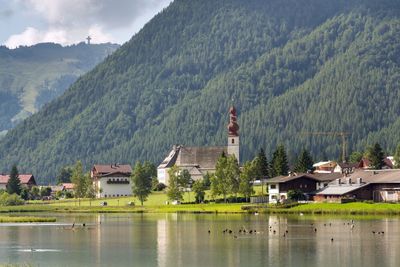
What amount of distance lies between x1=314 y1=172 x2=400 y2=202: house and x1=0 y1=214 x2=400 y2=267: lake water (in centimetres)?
3156

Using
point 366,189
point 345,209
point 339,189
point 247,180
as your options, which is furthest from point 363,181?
point 345,209

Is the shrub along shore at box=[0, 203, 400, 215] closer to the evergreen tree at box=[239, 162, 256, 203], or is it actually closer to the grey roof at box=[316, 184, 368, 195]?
the evergreen tree at box=[239, 162, 256, 203]

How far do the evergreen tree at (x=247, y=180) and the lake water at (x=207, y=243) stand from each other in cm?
4124

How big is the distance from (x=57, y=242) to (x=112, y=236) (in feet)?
29.7

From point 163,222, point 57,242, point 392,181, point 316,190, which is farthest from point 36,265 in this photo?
point 316,190

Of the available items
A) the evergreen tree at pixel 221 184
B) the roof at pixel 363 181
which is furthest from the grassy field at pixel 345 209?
the evergreen tree at pixel 221 184

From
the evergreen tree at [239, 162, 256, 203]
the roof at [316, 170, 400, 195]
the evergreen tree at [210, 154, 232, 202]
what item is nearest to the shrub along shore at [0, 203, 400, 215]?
the evergreen tree at [210, 154, 232, 202]

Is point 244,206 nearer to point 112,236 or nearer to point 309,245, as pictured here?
point 112,236

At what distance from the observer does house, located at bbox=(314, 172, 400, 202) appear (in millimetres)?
178750

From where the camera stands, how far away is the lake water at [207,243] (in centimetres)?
8962

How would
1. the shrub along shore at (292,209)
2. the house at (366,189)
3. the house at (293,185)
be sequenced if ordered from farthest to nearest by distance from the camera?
the house at (293,185)
the house at (366,189)
the shrub along shore at (292,209)

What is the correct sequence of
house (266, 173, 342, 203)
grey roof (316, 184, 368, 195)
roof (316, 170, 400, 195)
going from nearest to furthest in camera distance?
roof (316, 170, 400, 195)
grey roof (316, 184, 368, 195)
house (266, 173, 342, 203)

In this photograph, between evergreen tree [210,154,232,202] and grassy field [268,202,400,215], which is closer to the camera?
grassy field [268,202,400,215]

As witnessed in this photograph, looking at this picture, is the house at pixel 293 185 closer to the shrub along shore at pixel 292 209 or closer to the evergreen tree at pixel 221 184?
the evergreen tree at pixel 221 184
